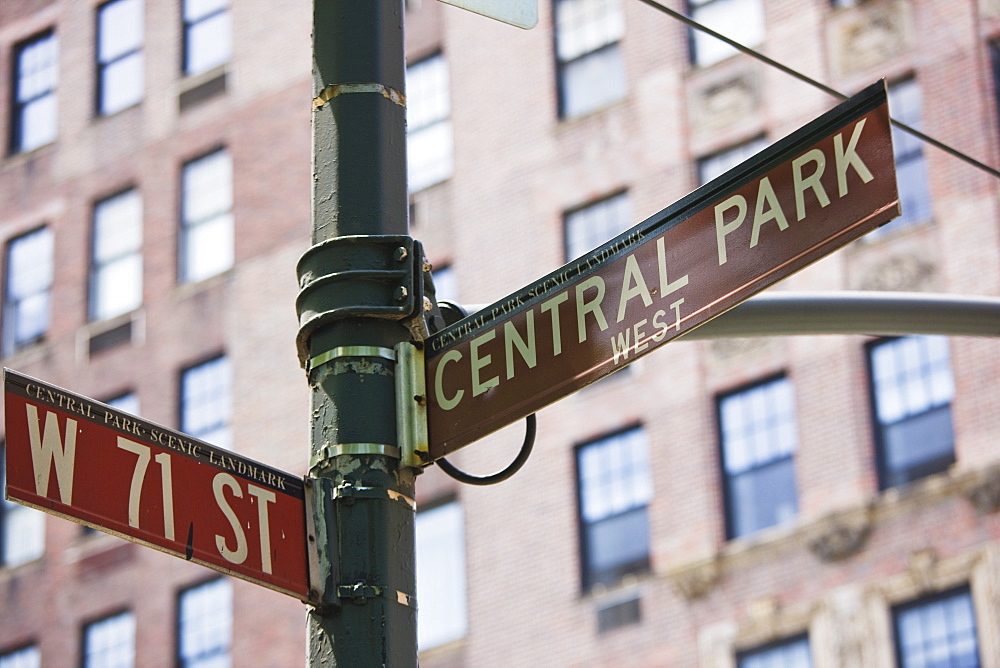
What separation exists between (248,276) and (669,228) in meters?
28.3

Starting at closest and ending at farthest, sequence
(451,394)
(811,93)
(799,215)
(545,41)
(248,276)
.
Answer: (799,215) → (451,394) → (811,93) → (545,41) → (248,276)

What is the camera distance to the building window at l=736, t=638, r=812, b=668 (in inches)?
970

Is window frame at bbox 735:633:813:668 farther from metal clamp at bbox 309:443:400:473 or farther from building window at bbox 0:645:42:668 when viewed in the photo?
metal clamp at bbox 309:443:400:473

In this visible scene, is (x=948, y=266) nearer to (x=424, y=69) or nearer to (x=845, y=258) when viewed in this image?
(x=845, y=258)

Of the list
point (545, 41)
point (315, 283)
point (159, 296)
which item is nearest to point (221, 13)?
point (159, 296)

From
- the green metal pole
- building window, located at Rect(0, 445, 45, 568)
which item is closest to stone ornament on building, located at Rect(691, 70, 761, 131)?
building window, located at Rect(0, 445, 45, 568)

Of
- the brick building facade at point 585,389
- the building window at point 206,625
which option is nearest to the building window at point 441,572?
the brick building facade at point 585,389

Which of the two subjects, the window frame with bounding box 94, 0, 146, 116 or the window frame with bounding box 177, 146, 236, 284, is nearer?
the window frame with bounding box 177, 146, 236, 284

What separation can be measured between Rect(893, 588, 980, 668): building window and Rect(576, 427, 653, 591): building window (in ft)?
13.6

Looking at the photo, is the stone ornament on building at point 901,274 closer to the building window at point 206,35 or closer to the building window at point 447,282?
the building window at point 447,282

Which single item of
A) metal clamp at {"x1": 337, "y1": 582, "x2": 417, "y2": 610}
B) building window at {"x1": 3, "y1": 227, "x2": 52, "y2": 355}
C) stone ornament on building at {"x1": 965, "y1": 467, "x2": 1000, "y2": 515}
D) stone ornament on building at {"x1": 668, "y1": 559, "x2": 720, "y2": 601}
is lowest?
metal clamp at {"x1": 337, "y1": 582, "x2": 417, "y2": 610}

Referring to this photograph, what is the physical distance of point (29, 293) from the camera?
36.0 m

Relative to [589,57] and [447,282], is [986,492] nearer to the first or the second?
[447,282]

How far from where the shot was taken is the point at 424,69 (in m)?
31.9
